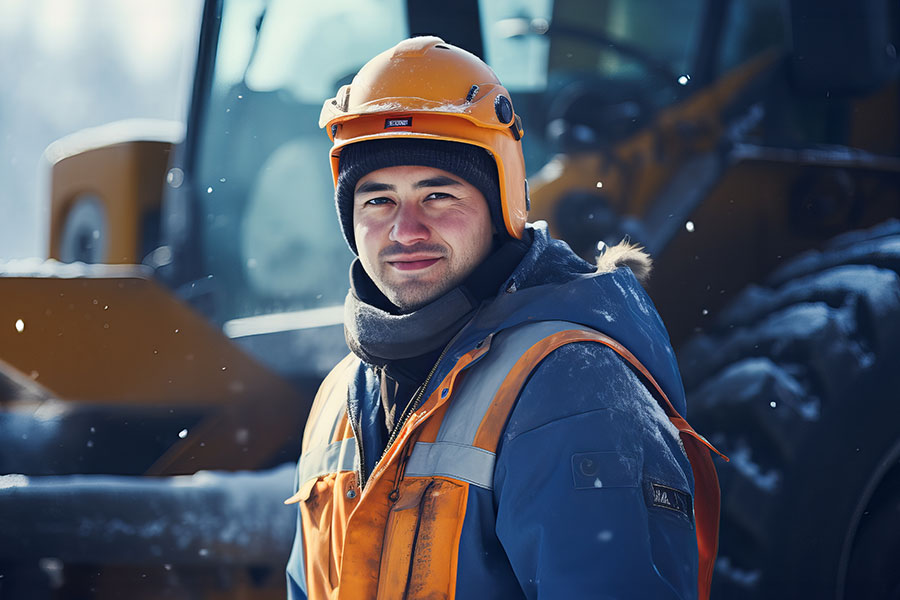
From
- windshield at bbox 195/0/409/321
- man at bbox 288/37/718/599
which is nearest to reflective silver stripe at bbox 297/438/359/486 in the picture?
man at bbox 288/37/718/599

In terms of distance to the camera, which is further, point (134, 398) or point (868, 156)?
point (868, 156)

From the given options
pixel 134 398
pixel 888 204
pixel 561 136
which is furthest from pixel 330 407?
pixel 888 204

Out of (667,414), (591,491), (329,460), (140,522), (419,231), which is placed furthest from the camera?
(140,522)

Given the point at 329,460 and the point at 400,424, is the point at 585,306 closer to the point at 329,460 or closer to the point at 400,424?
the point at 400,424

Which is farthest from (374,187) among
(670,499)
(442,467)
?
(670,499)

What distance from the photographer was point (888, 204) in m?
3.14

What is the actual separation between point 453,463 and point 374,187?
589 mm

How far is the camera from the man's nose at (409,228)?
65.0 inches

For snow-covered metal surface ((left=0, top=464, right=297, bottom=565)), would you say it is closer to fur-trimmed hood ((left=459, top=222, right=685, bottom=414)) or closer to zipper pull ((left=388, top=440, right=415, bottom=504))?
zipper pull ((left=388, top=440, right=415, bottom=504))

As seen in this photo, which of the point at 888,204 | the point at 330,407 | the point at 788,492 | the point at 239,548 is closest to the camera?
the point at 330,407

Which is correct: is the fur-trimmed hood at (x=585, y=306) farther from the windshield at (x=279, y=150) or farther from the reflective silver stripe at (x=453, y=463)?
the windshield at (x=279, y=150)

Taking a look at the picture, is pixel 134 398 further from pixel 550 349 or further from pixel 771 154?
pixel 771 154

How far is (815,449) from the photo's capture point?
8.26 feet

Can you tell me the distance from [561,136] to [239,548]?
6.19 ft
